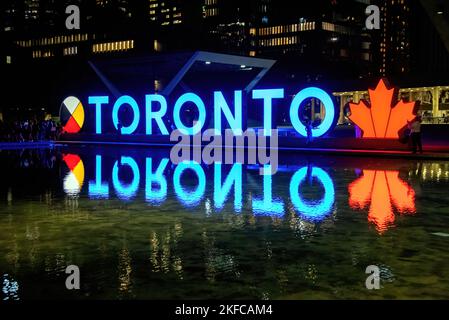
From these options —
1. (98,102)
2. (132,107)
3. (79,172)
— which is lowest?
(79,172)

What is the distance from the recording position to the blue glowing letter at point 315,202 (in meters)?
10.4

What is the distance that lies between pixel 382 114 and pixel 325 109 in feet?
9.17

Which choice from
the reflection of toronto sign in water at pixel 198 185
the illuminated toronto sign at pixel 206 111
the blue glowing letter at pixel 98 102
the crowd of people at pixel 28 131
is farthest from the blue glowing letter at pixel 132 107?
the reflection of toronto sign in water at pixel 198 185

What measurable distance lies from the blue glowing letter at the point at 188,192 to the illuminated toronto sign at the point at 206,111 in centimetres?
974

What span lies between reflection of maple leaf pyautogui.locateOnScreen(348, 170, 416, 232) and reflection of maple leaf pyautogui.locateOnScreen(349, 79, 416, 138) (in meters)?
10.4

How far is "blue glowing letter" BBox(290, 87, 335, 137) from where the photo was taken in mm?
27891

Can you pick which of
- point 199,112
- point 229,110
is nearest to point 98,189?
point 229,110

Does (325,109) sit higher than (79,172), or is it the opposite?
(325,109)

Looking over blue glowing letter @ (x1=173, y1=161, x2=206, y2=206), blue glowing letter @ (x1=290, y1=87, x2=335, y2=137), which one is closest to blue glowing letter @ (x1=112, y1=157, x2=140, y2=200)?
blue glowing letter @ (x1=173, y1=161, x2=206, y2=206)

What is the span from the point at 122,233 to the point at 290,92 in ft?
141

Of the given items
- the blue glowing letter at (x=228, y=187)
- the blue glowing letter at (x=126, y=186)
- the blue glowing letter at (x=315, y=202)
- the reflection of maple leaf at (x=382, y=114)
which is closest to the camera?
the blue glowing letter at (x=315, y=202)

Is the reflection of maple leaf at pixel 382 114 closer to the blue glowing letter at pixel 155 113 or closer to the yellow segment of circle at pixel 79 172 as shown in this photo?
the blue glowing letter at pixel 155 113

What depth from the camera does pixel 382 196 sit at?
12.4m

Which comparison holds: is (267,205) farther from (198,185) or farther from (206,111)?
(206,111)
